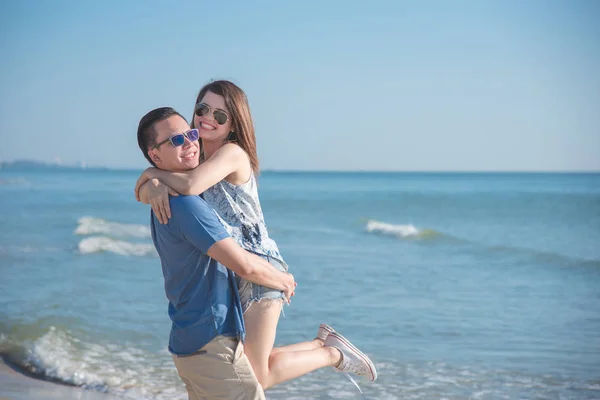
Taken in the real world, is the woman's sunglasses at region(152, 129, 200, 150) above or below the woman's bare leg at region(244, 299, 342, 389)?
above

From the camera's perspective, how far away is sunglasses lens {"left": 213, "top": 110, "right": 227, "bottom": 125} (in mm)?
2986

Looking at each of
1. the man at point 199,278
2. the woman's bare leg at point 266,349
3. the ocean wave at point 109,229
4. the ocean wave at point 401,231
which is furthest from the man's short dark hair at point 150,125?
the ocean wave at point 401,231

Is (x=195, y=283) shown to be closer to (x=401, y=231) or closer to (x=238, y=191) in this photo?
(x=238, y=191)

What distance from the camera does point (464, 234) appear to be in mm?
19719

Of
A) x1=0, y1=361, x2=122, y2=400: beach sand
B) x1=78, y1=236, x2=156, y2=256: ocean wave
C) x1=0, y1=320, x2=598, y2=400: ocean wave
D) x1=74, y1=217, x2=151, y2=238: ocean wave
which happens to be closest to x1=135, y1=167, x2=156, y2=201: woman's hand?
x1=0, y1=361, x2=122, y2=400: beach sand

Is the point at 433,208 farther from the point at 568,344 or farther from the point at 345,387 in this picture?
the point at 345,387

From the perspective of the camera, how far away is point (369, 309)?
8.34 meters

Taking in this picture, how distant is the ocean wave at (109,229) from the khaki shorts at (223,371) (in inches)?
546

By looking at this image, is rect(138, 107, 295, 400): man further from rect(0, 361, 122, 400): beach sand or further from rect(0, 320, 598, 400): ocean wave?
rect(0, 320, 598, 400): ocean wave

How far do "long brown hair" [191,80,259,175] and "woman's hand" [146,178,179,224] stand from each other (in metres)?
0.48

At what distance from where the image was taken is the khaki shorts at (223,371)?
274 centimetres

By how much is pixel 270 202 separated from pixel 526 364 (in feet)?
78.2

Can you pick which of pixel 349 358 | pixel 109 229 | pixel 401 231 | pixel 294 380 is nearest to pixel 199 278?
pixel 349 358

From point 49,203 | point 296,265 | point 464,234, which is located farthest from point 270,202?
point 296,265
